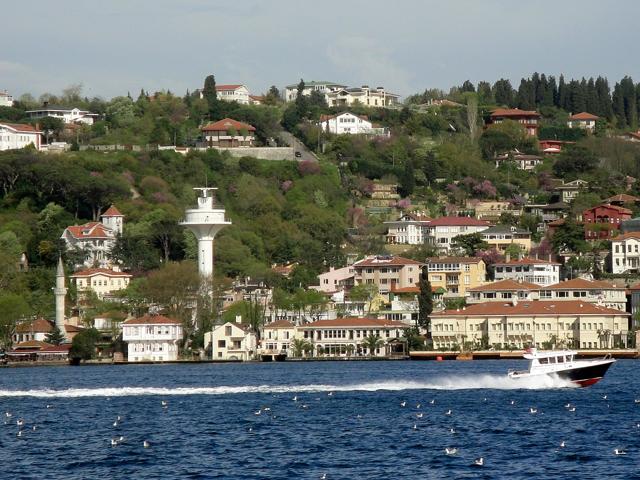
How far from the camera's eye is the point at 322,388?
3009 inches

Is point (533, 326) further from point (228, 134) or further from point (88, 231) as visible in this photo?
point (228, 134)

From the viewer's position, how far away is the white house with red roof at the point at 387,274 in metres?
138

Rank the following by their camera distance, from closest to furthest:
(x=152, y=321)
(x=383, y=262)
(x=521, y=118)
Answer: (x=152, y=321) → (x=383, y=262) → (x=521, y=118)

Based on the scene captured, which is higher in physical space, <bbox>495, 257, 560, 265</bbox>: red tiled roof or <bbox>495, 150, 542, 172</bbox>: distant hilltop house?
<bbox>495, 150, 542, 172</bbox>: distant hilltop house

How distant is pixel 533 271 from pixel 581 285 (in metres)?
9.88

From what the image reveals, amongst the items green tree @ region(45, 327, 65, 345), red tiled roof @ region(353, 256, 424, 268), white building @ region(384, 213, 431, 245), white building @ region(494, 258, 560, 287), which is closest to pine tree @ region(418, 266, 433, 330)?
white building @ region(494, 258, 560, 287)

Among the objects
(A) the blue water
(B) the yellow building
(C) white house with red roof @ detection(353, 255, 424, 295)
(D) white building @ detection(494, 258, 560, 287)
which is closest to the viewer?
(A) the blue water

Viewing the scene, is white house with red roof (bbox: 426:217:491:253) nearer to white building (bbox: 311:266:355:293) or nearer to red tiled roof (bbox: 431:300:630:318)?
white building (bbox: 311:266:355:293)

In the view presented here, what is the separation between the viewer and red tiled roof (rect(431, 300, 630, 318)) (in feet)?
389

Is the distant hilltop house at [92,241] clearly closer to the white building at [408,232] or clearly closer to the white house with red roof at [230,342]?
the white building at [408,232]

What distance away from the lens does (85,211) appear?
518 feet

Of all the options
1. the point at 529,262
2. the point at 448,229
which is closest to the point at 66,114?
the point at 448,229

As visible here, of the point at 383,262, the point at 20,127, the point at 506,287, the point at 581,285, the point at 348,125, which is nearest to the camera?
the point at 581,285

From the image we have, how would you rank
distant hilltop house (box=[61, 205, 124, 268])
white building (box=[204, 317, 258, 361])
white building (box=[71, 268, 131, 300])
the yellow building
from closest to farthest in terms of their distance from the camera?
white building (box=[204, 317, 258, 361]), the yellow building, white building (box=[71, 268, 131, 300]), distant hilltop house (box=[61, 205, 124, 268])
